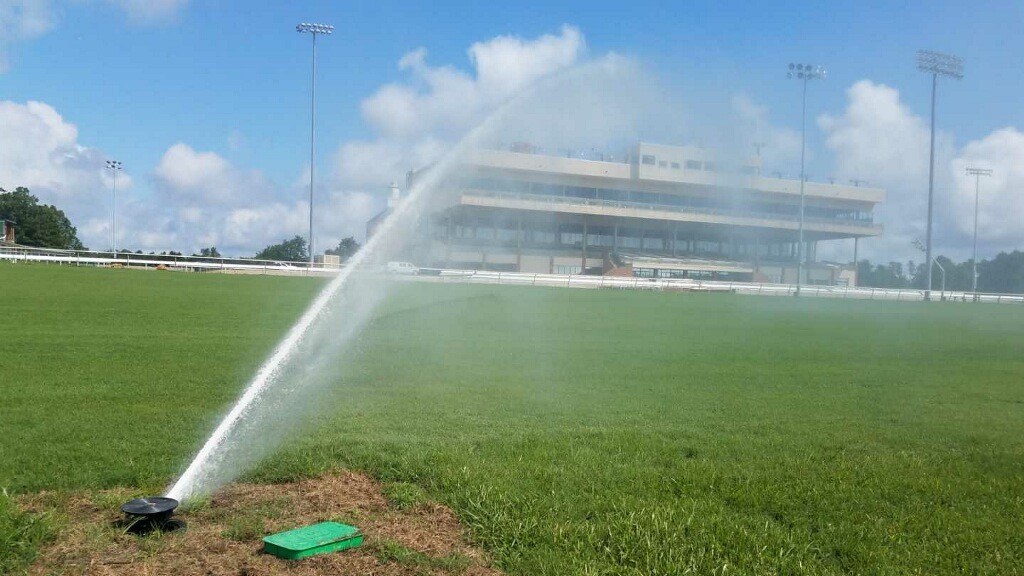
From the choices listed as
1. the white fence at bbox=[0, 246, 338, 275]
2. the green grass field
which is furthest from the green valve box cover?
Result: the white fence at bbox=[0, 246, 338, 275]

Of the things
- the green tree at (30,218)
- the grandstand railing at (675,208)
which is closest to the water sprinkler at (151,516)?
the grandstand railing at (675,208)

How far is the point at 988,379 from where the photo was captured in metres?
14.6

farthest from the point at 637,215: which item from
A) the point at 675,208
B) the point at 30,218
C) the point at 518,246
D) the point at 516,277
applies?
the point at 30,218

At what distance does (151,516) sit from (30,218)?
113 meters

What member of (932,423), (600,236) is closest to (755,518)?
(932,423)

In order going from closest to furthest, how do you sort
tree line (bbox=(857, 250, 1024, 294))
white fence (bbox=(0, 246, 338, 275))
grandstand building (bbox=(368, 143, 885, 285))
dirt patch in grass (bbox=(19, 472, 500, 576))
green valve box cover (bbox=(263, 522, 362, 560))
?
dirt patch in grass (bbox=(19, 472, 500, 576)) → green valve box cover (bbox=(263, 522, 362, 560)) → grandstand building (bbox=(368, 143, 885, 285)) → white fence (bbox=(0, 246, 338, 275)) → tree line (bbox=(857, 250, 1024, 294))

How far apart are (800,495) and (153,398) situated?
8001 mm

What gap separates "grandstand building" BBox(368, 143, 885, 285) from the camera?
15555 millimetres

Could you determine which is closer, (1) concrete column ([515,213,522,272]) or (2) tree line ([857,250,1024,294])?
(1) concrete column ([515,213,522,272])

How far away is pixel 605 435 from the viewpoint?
8.38 m

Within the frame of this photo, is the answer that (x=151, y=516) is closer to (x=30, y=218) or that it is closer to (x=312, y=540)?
(x=312, y=540)

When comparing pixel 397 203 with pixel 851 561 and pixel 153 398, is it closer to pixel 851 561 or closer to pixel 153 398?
pixel 153 398

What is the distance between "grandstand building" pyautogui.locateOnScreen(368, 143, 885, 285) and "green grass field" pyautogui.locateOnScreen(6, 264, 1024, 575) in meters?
3.47

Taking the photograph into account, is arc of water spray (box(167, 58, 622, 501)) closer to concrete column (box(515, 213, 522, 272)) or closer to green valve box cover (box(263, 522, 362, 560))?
green valve box cover (box(263, 522, 362, 560))
